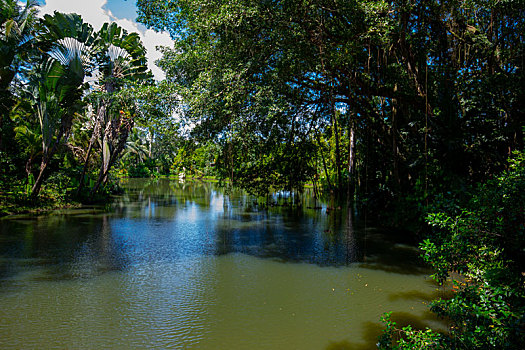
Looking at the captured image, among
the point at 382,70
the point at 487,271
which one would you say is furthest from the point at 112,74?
the point at 487,271

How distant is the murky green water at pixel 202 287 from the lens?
441 cm

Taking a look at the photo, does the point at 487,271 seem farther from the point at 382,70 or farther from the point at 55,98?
the point at 55,98

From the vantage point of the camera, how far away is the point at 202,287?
19.8 feet

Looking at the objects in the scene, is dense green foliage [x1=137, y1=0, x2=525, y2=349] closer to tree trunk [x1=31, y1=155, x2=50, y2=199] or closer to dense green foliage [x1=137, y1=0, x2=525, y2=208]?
dense green foliage [x1=137, y1=0, x2=525, y2=208]

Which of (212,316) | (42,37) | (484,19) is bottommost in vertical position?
(212,316)

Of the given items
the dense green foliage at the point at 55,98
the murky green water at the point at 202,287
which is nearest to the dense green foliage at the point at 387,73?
the murky green water at the point at 202,287

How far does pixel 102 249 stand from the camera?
8.40 metres

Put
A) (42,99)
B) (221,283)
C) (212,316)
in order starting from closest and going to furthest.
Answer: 1. (212,316)
2. (221,283)
3. (42,99)

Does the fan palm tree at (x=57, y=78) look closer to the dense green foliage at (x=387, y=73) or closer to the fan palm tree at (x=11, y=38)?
the fan palm tree at (x=11, y=38)

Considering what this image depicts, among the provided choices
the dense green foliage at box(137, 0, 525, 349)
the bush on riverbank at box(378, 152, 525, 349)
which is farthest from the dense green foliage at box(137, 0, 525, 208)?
the bush on riverbank at box(378, 152, 525, 349)

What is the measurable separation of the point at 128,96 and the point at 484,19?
31.0 feet

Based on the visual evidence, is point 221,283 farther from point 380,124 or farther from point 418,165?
point 380,124

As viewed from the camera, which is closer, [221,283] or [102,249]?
[221,283]

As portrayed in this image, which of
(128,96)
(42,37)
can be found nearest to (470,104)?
(128,96)
